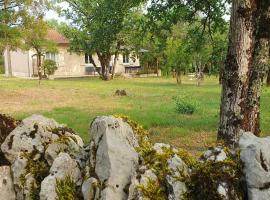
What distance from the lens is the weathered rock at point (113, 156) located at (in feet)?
17.5

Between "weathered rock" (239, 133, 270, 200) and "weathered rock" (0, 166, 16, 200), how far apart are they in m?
3.23

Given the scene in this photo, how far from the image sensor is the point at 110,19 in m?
14.5

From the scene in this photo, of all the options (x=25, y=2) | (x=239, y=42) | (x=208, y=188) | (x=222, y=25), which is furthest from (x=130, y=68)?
(x=208, y=188)

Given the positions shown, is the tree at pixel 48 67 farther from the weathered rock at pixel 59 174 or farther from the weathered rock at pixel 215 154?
the weathered rock at pixel 215 154

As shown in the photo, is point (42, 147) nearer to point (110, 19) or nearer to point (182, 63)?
point (110, 19)

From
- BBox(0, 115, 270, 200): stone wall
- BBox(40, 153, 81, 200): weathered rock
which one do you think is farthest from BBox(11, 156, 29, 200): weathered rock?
BBox(40, 153, 81, 200): weathered rock

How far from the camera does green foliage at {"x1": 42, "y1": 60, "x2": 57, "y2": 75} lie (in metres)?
67.1

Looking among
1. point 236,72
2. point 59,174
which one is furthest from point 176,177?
point 236,72

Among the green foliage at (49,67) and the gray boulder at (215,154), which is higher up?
the gray boulder at (215,154)

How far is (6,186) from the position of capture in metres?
6.07

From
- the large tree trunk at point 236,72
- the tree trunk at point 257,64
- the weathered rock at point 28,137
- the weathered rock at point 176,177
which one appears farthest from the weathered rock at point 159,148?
the tree trunk at point 257,64

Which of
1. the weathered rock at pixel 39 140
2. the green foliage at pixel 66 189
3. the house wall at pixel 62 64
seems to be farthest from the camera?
the house wall at pixel 62 64

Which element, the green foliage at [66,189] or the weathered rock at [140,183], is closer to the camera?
the weathered rock at [140,183]

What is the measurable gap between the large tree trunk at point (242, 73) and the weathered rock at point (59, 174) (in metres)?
4.77
